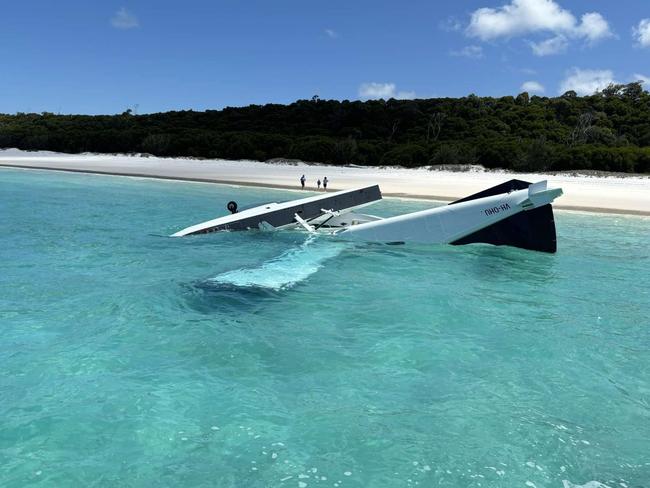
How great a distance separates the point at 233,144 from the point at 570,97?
54634mm

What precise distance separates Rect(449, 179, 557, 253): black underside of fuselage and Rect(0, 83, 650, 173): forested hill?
36895 millimetres

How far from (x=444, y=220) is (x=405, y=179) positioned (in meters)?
30.6

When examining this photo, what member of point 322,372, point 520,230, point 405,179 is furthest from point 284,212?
point 405,179

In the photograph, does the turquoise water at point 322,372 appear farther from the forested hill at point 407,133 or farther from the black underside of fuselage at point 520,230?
the forested hill at point 407,133

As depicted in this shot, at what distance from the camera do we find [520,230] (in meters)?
13.5

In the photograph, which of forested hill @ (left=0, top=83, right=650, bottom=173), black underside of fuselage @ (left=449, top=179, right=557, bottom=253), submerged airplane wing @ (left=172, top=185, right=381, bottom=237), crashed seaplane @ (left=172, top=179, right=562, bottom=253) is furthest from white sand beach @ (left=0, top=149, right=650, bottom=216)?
submerged airplane wing @ (left=172, top=185, right=381, bottom=237)

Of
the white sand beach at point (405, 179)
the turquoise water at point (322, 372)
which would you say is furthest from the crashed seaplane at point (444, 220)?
the white sand beach at point (405, 179)

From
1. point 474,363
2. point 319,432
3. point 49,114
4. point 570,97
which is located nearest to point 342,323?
point 474,363

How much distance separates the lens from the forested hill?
5028 cm

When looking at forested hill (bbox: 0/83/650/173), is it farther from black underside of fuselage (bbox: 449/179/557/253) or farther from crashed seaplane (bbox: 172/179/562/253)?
crashed seaplane (bbox: 172/179/562/253)

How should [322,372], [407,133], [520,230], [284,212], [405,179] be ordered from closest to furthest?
[322,372]
[520,230]
[284,212]
[405,179]
[407,133]

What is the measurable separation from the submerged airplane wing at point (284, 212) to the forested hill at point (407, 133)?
3782 cm

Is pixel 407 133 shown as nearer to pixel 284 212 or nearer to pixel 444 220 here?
pixel 444 220

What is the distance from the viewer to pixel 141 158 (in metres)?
69.0
